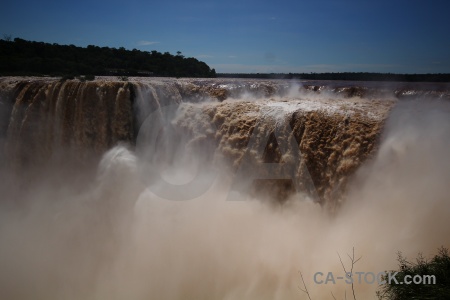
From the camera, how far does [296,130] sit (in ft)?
28.3

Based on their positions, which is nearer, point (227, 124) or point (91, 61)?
point (227, 124)

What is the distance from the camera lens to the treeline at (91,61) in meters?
28.9

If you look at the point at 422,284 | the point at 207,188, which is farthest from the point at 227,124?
the point at 422,284

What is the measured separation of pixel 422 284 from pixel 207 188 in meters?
6.16

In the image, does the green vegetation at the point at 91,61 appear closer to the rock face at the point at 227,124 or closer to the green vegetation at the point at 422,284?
the rock face at the point at 227,124

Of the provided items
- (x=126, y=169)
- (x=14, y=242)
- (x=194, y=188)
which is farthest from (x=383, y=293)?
(x=14, y=242)

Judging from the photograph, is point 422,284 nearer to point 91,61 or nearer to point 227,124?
point 227,124

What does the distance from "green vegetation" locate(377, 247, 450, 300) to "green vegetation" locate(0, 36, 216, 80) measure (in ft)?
91.6

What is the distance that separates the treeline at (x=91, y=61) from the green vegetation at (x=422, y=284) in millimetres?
27908

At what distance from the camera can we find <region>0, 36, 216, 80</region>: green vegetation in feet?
94.9

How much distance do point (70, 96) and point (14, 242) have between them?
5.30 m

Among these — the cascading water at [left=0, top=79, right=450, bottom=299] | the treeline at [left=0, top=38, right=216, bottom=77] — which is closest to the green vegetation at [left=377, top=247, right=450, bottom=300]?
the cascading water at [left=0, top=79, right=450, bottom=299]

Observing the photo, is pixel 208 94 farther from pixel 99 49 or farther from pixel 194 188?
pixel 99 49

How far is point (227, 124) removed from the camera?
10266 millimetres
